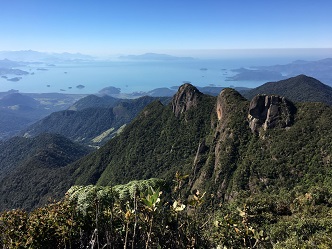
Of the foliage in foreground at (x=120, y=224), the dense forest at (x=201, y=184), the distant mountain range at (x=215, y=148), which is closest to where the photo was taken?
the foliage in foreground at (x=120, y=224)

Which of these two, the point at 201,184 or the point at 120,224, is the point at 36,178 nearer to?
the point at 201,184

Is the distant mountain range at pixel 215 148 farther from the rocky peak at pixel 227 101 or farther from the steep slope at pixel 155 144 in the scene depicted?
the steep slope at pixel 155 144

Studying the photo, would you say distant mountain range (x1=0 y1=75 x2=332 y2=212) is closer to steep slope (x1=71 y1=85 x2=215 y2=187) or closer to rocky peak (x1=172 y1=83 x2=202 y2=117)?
rocky peak (x1=172 y1=83 x2=202 y2=117)

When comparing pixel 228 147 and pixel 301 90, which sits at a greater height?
pixel 301 90

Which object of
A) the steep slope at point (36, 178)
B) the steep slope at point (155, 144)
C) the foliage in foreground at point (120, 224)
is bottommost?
the steep slope at point (36, 178)

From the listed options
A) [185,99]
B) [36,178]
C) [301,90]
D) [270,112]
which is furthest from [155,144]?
[301,90]

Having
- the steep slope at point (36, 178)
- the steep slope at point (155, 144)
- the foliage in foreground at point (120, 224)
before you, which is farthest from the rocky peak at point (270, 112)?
the steep slope at point (36, 178)
